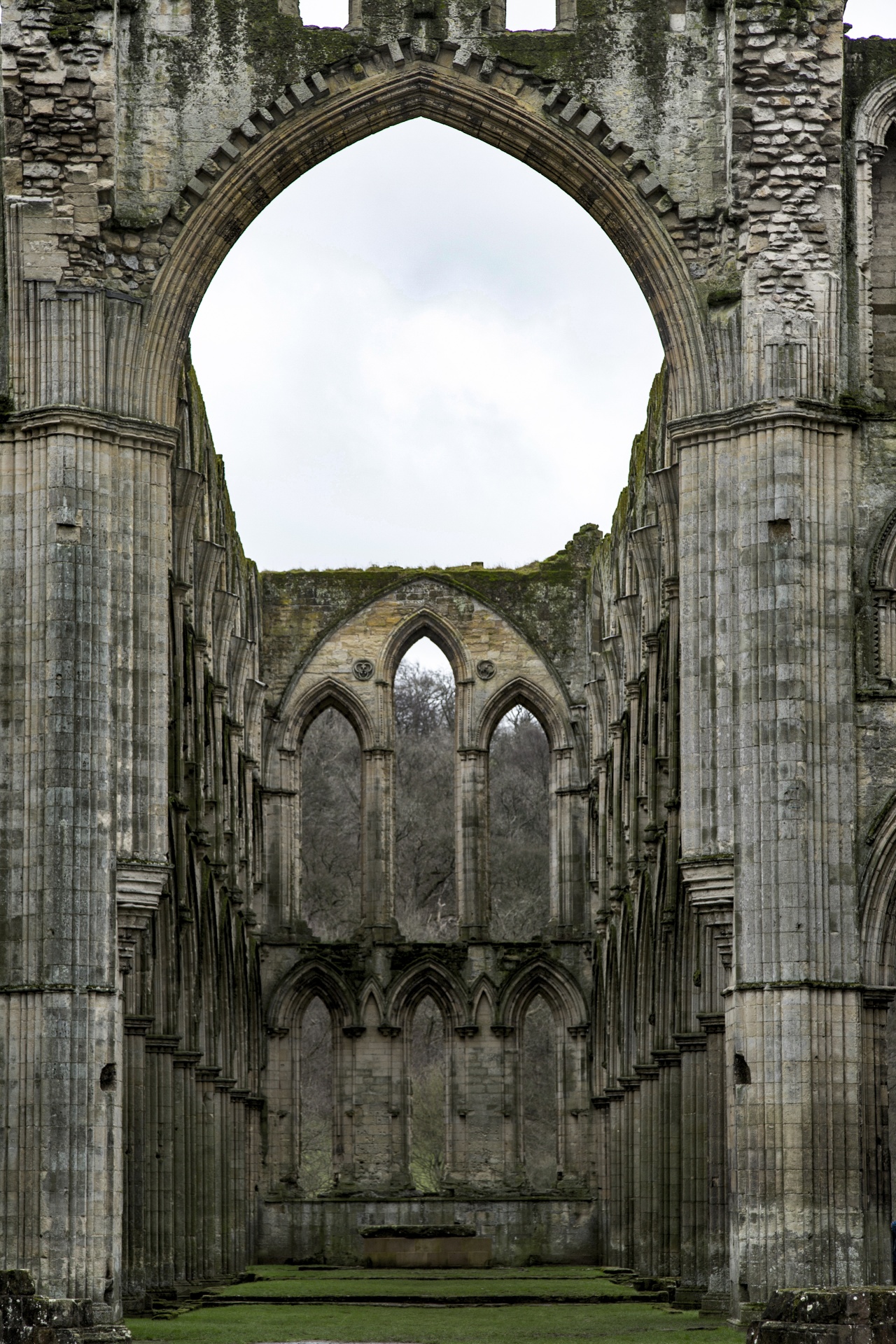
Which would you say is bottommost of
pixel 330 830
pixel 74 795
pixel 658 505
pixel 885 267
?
pixel 74 795

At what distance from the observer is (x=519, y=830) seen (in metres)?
54.3

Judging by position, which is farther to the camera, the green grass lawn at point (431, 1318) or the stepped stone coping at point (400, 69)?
the stepped stone coping at point (400, 69)

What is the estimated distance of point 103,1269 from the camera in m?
19.0

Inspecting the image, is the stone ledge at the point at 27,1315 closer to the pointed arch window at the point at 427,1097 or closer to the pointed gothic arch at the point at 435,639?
the pointed gothic arch at the point at 435,639

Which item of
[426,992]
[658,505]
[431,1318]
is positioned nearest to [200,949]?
[431,1318]

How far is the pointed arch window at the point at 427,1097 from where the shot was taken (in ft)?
151

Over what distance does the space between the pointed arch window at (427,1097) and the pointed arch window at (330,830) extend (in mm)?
2679

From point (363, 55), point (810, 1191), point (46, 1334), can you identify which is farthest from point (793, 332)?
point (46, 1334)

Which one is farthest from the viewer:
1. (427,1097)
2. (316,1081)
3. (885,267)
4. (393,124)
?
(316,1081)

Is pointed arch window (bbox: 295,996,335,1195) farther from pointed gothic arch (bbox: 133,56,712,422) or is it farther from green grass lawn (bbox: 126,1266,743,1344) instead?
pointed gothic arch (bbox: 133,56,712,422)

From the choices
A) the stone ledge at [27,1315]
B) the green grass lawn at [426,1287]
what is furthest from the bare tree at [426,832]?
the stone ledge at [27,1315]

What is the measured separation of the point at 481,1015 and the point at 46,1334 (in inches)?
930

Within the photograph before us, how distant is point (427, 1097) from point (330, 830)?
24.6ft

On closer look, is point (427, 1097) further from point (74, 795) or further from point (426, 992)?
point (74, 795)
